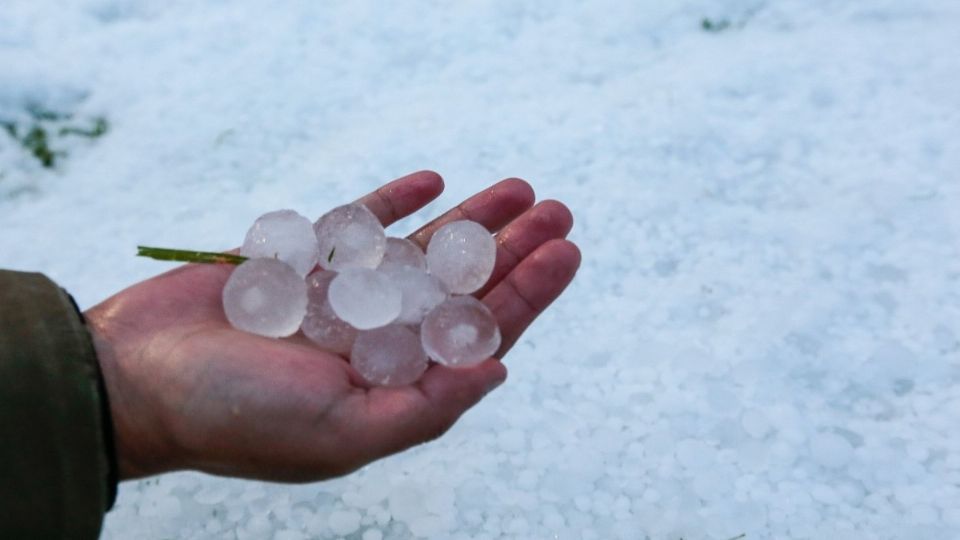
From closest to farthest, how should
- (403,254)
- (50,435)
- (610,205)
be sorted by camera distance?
(50,435) < (403,254) < (610,205)

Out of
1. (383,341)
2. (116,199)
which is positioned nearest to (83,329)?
(383,341)

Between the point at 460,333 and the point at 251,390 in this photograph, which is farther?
the point at 460,333

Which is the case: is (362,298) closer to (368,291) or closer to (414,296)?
(368,291)

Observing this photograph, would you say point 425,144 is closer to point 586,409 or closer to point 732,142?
point 732,142

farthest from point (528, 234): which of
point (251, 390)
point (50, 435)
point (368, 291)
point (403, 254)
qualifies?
point (50, 435)

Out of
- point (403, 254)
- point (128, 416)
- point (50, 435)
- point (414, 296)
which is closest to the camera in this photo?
point (50, 435)

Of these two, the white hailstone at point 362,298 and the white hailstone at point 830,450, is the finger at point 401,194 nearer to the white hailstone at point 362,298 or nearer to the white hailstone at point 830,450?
the white hailstone at point 362,298

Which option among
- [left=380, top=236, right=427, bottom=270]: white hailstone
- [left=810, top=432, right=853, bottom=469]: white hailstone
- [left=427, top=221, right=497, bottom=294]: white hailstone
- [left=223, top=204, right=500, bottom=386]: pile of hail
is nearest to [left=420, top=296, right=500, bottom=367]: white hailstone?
[left=223, top=204, right=500, bottom=386]: pile of hail
